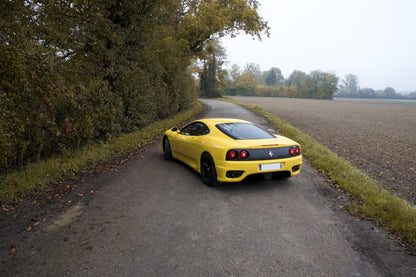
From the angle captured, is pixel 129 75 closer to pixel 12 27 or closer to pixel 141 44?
pixel 141 44

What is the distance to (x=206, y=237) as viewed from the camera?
11.1ft

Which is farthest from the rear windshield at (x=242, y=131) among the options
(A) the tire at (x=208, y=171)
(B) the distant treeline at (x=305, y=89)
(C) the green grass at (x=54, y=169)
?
(B) the distant treeline at (x=305, y=89)

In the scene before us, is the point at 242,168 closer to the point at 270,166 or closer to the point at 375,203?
the point at 270,166

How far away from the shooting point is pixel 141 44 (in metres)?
11.2

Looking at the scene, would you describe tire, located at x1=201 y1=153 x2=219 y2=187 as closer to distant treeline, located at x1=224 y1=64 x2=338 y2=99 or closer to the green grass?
the green grass

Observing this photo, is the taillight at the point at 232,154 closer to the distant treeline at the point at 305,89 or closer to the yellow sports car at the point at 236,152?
the yellow sports car at the point at 236,152

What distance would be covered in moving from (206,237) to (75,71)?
631 centimetres

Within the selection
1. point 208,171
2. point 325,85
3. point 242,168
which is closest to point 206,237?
point 242,168

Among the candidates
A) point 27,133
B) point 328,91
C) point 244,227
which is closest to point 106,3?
point 27,133

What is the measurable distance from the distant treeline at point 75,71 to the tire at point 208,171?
3460 mm

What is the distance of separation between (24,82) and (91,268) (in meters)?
4.18

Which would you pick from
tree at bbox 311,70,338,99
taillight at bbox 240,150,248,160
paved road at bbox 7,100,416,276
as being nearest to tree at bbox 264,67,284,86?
tree at bbox 311,70,338,99

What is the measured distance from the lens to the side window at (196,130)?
5.86 meters

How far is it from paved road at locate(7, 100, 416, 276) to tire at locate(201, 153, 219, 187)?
6.5 inches
